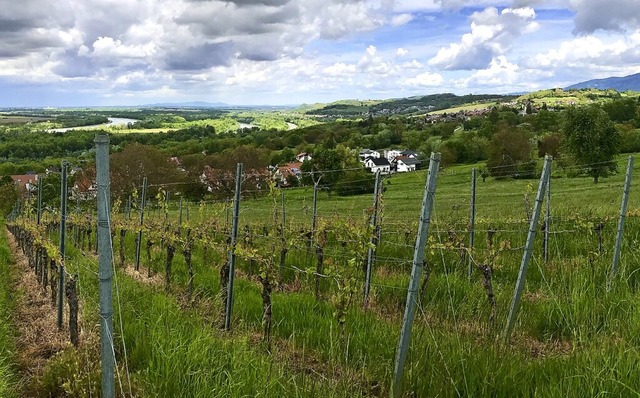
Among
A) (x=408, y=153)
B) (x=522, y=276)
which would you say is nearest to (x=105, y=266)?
(x=522, y=276)

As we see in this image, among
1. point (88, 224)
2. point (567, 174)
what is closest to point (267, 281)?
point (88, 224)

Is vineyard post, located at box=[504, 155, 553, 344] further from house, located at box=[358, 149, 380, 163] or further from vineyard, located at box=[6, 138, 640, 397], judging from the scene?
house, located at box=[358, 149, 380, 163]

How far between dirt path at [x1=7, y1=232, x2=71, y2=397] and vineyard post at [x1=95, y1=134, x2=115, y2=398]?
146 centimetres

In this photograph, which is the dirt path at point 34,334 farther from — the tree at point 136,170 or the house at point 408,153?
the house at point 408,153

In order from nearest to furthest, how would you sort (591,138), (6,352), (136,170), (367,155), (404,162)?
(6,352) < (591,138) < (136,170) < (404,162) < (367,155)

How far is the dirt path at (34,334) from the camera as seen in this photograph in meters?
4.83

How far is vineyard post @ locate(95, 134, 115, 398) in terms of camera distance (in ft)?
10.8

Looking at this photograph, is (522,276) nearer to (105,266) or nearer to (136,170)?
(105,266)

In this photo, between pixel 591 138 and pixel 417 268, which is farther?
pixel 591 138

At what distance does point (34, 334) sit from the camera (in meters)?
5.89

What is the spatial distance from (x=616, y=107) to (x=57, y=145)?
11183cm

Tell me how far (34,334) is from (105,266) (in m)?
3.50

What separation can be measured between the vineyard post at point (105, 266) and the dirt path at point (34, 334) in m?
1.46

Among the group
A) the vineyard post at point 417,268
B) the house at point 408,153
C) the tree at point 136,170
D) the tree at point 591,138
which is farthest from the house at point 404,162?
the vineyard post at point 417,268
